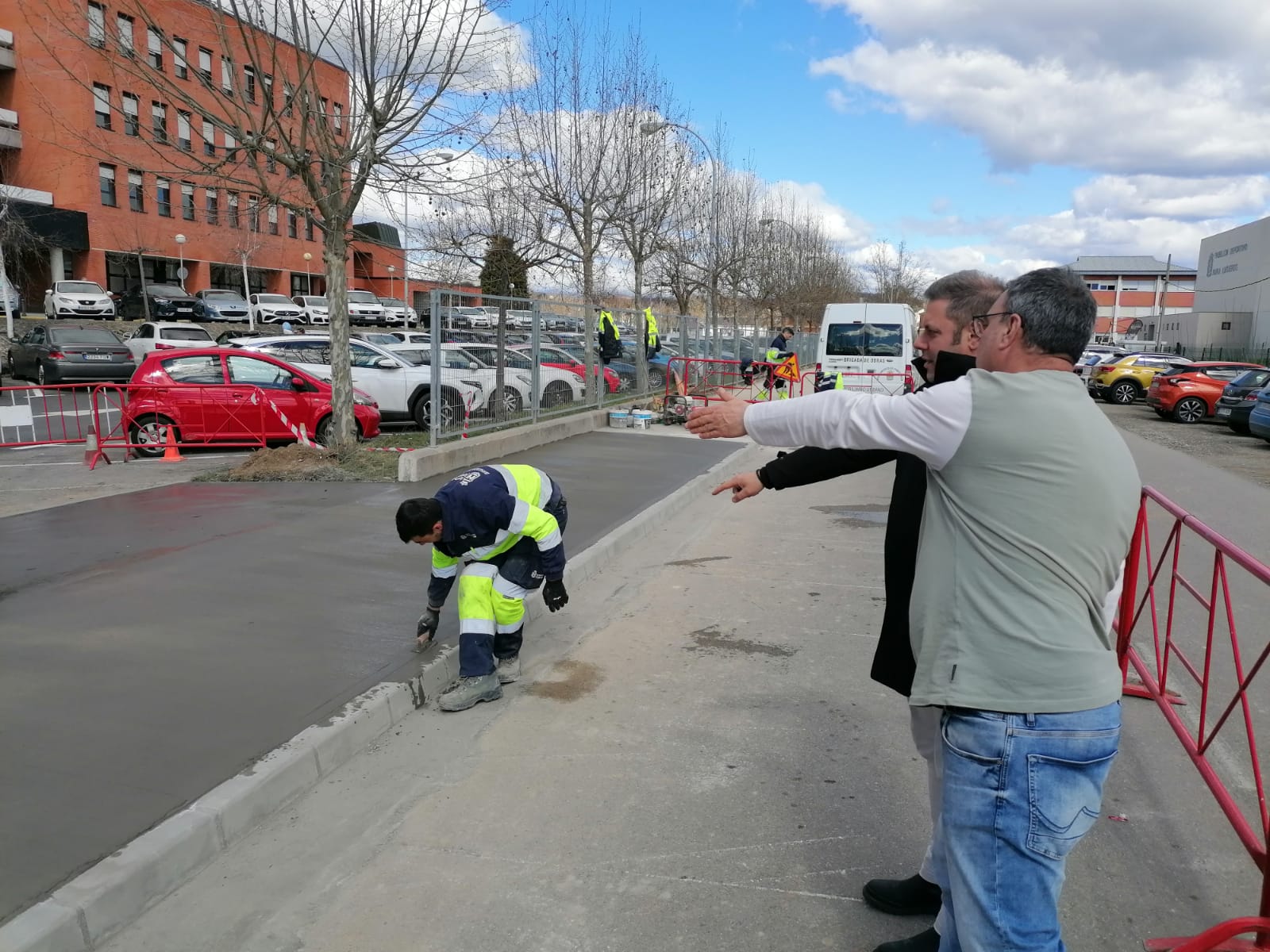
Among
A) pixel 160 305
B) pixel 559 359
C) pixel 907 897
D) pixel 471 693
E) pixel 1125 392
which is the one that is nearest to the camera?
pixel 907 897

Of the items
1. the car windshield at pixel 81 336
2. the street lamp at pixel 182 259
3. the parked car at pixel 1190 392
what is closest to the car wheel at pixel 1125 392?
the parked car at pixel 1190 392

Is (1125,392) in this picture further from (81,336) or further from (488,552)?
(81,336)

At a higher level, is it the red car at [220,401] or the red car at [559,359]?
the red car at [559,359]

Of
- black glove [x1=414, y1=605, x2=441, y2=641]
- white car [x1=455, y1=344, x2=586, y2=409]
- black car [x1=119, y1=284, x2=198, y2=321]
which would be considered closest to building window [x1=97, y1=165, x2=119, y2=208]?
black car [x1=119, y1=284, x2=198, y2=321]

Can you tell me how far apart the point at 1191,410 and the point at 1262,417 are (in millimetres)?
6460

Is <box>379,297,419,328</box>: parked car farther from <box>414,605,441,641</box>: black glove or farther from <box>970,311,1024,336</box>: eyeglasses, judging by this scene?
<box>970,311,1024,336</box>: eyeglasses

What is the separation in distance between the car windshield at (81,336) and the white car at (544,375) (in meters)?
14.6

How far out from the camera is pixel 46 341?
23.4 metres

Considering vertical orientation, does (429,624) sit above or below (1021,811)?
below

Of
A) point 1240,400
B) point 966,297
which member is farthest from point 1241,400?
point 966,297

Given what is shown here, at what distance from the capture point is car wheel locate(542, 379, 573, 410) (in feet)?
49.9

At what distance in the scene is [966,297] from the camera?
9.46 feet

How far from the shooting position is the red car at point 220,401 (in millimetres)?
12406

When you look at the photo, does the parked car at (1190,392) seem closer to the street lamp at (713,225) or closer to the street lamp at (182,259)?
the street lamp at (713,225)
